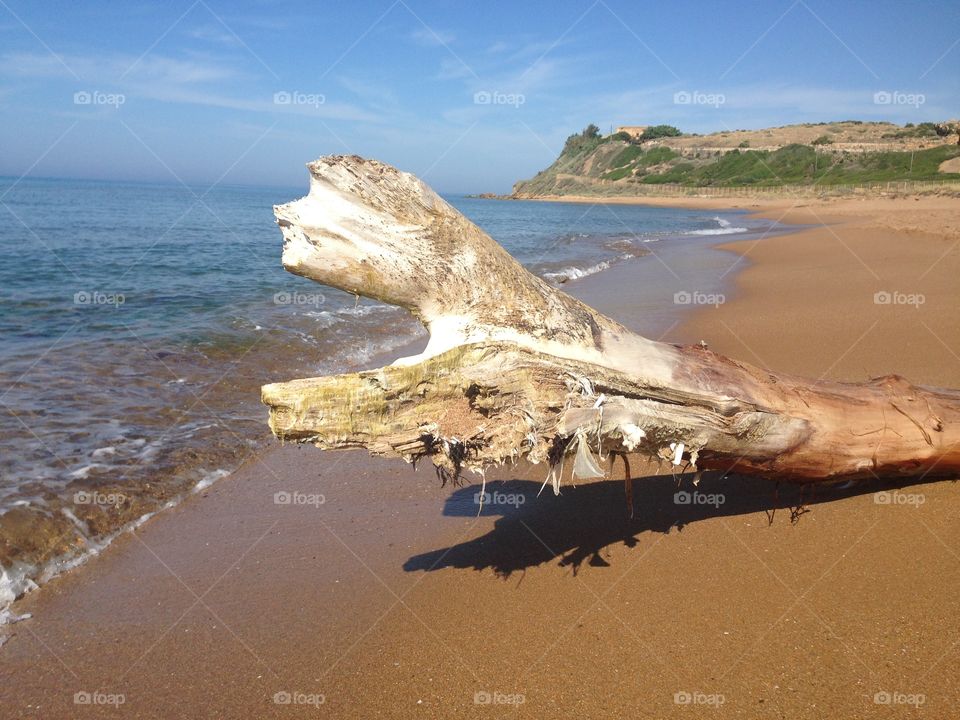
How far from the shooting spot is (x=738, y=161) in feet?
258

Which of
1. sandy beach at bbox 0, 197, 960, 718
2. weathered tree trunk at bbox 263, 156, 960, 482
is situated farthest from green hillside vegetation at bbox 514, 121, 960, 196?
weathered tree trunk at bbox 263, 156, 960, 482

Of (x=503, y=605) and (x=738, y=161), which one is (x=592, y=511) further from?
(x=738, y=161)

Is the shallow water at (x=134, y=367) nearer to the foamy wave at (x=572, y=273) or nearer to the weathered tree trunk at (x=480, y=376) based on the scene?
the foamy wave at (x=572, y=273)

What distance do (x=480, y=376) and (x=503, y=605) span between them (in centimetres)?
112

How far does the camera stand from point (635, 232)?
31.0m

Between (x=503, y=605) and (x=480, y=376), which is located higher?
(x=480, y=376)

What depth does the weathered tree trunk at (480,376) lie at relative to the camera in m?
2.84

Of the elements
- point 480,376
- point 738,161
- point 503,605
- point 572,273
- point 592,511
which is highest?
point 738,161

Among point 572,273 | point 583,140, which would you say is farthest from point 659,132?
point 572,273

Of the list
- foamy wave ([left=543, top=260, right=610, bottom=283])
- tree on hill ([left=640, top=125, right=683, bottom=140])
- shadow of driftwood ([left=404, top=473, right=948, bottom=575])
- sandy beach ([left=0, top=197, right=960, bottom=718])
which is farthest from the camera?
tree on hill ([left=640, top=125, right=683, bottom=140])

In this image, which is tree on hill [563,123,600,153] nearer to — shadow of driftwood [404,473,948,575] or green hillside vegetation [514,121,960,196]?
green hillside vegetation [514,121,960,196]

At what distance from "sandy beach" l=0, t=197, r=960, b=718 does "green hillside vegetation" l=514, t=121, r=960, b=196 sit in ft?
178

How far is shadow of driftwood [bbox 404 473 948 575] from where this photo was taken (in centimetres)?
349

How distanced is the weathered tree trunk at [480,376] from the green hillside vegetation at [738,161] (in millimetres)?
54391
